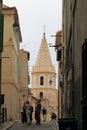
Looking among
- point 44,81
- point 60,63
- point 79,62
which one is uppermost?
point 60,63

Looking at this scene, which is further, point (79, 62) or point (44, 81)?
point (44, 81)

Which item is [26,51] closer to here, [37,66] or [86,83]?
[37,66]

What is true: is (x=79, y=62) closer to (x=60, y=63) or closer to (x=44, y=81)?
(x=60, y=63)

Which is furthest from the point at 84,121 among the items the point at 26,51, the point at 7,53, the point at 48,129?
the point at 26,51

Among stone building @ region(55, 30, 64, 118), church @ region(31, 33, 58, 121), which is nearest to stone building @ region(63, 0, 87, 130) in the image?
stone building @ region(55, 30, 64, 118)

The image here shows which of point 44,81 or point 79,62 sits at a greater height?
point 44,81

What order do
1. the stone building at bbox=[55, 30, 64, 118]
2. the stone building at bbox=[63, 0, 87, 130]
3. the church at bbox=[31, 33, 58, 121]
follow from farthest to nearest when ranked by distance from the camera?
the church at bbox=[31, 33, 58, 121]
the stone building at bbox=[55, 30, 64, 118]
the stone building at bbox=[63, 0, 87, 130]

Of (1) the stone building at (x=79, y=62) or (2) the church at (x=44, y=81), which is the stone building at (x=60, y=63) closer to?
(1) the stone building at (x=79, y=62)

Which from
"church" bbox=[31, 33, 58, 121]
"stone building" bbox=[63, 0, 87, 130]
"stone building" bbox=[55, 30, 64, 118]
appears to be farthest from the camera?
"church" bbox=[31, 33, 58, 121]

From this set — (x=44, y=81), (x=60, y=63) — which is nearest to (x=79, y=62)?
(x=60, y=63)

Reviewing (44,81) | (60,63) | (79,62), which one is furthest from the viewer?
(44,81)

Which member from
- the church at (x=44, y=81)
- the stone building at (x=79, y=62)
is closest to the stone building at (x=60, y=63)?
the stone building at (x=79, y=62)

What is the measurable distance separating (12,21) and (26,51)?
3094cm

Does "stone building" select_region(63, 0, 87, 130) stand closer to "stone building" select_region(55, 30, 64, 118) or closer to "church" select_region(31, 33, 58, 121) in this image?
"stone building" select_region(55, 30, 64, 118)
